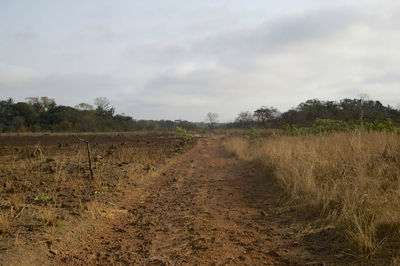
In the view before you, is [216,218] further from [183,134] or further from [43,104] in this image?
[43,104]

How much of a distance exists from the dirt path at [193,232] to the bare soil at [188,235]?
0.01 meters

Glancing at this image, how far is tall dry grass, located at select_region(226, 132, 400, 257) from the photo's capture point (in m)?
2.81

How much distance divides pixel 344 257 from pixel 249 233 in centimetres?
128

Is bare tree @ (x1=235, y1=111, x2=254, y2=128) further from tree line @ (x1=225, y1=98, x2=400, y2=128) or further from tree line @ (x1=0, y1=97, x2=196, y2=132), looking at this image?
tree line @ (x1=0, y1=97, x2=196, y2=132)

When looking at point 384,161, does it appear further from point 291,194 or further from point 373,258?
point 373,258

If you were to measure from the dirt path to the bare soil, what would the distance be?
0.01 meters

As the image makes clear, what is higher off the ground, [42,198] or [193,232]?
[42,198]

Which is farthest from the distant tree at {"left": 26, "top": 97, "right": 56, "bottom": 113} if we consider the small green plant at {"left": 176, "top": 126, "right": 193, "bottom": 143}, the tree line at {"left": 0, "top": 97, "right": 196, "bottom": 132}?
the small green plant at {"left": 176, "top": 126, "right": 193, "bottom": 143}

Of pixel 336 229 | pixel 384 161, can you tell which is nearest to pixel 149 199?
pixel 336 229

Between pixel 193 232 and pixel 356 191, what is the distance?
8.31 feet

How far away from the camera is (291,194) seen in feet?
16.6

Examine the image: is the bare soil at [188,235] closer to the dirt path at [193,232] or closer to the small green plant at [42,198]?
the dirt path at [193,232]

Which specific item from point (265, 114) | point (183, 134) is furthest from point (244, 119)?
point (183, 134)

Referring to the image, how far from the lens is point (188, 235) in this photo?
364 centimetres
